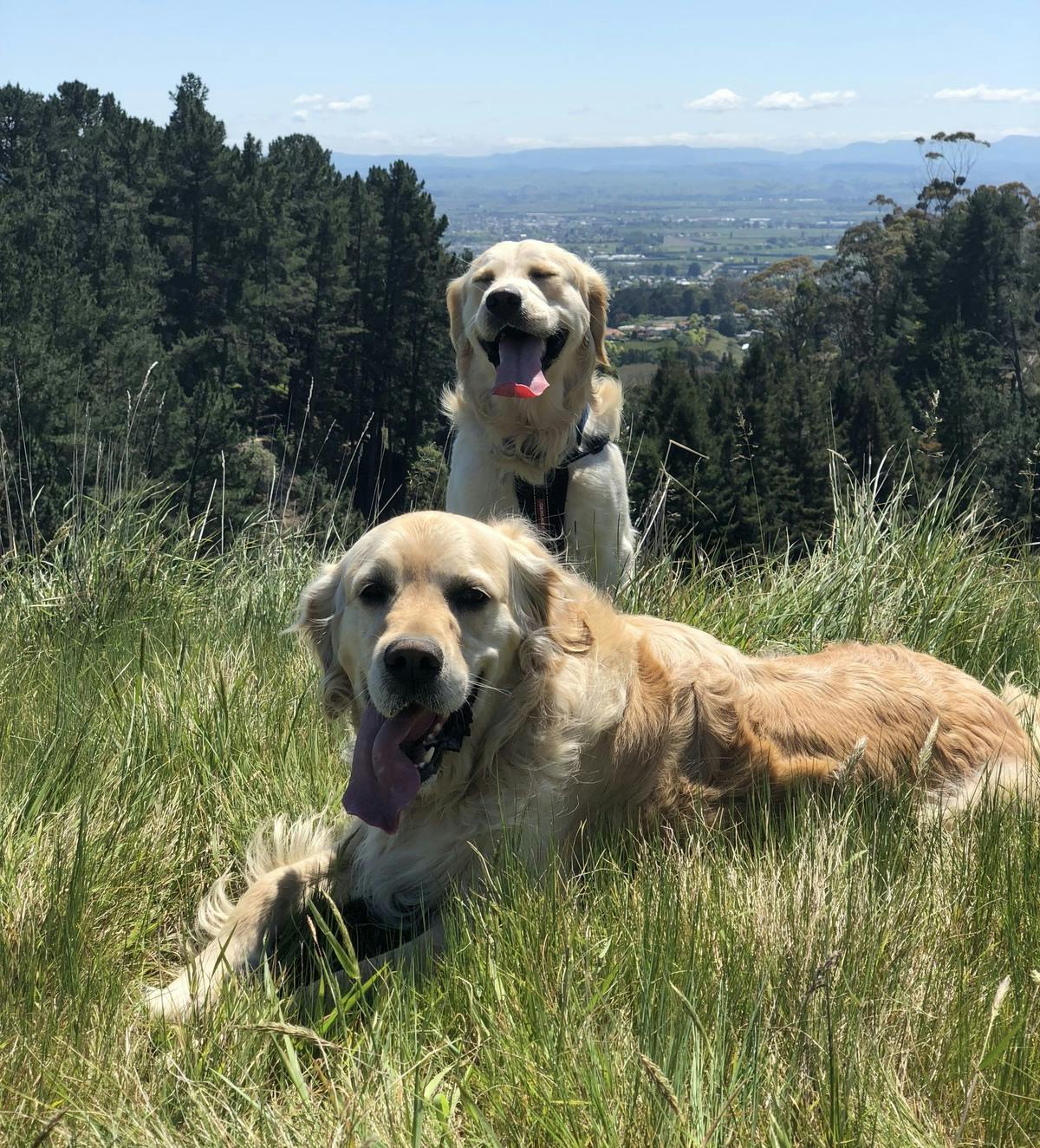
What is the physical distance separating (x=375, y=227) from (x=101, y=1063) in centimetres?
5554

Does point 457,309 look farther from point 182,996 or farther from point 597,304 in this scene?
point 182,996

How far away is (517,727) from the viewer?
2.70 metres

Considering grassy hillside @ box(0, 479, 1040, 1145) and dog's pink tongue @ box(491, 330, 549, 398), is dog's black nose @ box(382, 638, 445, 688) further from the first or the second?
dog's pink tongue @ box(491, 330, 549, 398)

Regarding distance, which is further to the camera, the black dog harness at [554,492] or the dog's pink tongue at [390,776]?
the black dog harness at [554,492]

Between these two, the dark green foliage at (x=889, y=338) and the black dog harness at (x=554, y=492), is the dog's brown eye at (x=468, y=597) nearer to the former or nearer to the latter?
the black dog harness at (x=554, y=492)

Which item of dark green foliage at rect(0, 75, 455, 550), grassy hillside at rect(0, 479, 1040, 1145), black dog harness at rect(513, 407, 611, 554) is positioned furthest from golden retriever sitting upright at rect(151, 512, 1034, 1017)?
dark green foliage at rect(0, 75, 455, 550)

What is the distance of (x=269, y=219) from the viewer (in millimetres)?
53094

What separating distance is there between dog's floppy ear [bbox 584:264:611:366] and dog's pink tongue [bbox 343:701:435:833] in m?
2.93

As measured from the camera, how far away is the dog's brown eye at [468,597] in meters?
2.58

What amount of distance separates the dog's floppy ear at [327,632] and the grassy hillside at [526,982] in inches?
17.2

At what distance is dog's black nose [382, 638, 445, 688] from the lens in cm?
235

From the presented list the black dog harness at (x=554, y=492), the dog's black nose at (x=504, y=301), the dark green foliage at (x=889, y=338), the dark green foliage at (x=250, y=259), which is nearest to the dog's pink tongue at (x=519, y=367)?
the dog's black nose at (x=504, y=301)

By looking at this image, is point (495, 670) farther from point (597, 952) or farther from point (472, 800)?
point (597, 952)

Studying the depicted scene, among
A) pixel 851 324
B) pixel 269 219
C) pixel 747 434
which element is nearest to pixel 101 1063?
pixel 747 434
